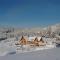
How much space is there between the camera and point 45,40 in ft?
9.93

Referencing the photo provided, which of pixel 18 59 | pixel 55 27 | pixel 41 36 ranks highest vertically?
pixel 55 27

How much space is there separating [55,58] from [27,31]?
194cm

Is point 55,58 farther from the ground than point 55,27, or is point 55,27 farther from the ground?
point 55,27

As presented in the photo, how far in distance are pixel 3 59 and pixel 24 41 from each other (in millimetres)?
1455

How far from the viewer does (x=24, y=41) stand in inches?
113

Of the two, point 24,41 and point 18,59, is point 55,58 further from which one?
point 24,41

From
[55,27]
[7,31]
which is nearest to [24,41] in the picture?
[7,31]

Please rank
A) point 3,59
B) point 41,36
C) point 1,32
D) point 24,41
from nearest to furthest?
point 3,59 < point 24,41 < point 41,36 < point 1,32

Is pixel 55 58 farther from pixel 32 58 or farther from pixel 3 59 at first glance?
pixel 3 59

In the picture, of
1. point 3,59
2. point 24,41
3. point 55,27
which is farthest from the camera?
point 55,27

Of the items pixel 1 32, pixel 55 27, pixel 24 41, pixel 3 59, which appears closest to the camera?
pixel 3 59

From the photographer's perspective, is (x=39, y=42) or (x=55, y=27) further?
(x=55, y=27)

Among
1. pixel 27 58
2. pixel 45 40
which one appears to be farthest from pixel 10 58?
pixel 45 40

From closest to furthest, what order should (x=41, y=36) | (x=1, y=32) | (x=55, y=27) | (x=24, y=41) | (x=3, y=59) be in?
1. (x=3, y=59)
2. (x=24, y=41)
3. (x=41, y=36)
4. (x=1, y=32)
5. (x=55, y=27)
